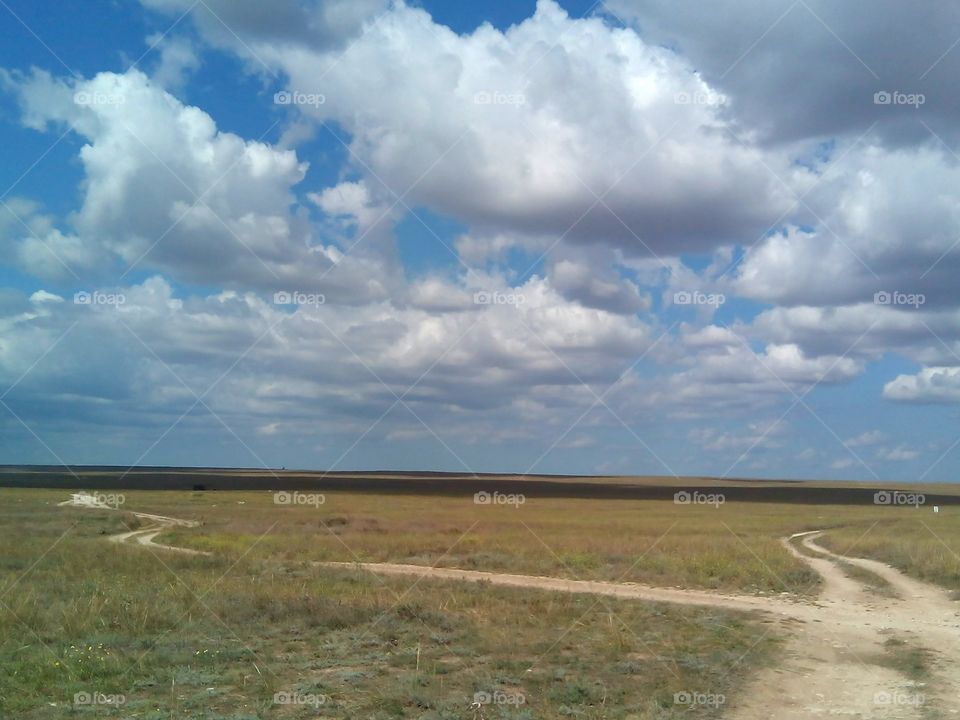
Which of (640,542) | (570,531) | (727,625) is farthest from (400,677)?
(570,531)

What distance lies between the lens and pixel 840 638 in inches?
597

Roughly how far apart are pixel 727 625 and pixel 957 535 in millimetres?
28007

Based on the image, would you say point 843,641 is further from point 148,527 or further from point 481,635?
point 148,527

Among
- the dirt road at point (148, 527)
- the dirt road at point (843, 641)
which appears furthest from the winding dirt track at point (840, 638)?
the dirt road at point (148, 527)

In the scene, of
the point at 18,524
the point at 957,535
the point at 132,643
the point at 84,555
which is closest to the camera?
the point at 132,643

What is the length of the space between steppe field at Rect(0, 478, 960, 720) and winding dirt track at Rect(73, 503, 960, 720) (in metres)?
0.06

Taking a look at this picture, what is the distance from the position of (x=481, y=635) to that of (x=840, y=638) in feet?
23.3

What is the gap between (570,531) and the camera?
1790 inches

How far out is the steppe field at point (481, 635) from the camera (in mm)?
10492

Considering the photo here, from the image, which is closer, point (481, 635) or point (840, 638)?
point (481, 635)

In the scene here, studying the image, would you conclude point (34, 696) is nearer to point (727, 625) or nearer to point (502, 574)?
point (727, 625)

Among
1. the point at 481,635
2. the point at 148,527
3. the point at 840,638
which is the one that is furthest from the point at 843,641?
the point at 148,527

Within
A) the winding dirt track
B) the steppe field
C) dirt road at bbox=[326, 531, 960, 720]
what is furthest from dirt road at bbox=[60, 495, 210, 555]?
dirt road at bbox=[326, 531, 960, 720]

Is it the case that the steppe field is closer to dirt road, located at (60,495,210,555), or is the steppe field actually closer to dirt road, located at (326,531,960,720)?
dirt road, located at (326,531,960,720)
